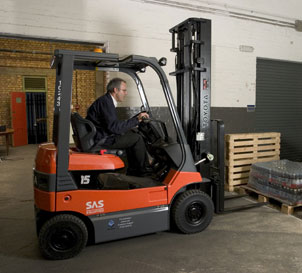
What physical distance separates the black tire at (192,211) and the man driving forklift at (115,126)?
0.72 m

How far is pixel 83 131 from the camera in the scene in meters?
3.24

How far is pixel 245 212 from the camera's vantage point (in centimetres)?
452

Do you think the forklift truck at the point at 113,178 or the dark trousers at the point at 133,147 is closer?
the forklift truck at the point at 113,178

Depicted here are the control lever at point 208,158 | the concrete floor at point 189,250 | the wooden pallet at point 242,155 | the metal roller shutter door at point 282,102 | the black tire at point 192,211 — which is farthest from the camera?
the metal roller shutter door at point 282,102

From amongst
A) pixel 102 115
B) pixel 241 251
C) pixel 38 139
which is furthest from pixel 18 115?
pixel 241 251

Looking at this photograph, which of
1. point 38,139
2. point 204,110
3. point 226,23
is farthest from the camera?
point 38,139

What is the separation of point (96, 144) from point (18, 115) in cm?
1177

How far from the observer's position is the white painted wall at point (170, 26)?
5531 millimetres

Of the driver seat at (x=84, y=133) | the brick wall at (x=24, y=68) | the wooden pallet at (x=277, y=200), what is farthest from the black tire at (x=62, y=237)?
the brick wall at (x=24, y=68)

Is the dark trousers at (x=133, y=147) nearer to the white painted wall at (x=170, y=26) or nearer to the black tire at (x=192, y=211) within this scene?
the black tire at (x=192, y=211)

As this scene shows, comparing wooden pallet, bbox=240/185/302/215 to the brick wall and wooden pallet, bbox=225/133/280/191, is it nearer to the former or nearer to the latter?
wooden pallet, bbox=225/133/280/191

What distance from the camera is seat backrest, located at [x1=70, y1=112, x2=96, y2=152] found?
3199 millimetres

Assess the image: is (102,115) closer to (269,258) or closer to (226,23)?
(269,258)

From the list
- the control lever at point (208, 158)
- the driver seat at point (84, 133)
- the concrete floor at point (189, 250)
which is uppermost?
the driver seat at point (84, 133)
